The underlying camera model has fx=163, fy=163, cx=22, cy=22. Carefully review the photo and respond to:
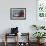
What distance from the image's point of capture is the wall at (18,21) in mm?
7133

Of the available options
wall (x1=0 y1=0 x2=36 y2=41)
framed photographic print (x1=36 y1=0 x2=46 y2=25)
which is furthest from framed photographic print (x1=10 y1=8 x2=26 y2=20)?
framed photographic print (x1=36 y1=0 x2=46 y2=25)

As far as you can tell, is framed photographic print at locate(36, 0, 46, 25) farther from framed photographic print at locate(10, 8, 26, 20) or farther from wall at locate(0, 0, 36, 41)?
framed photographic print at locate(10, 8, 26, 20)

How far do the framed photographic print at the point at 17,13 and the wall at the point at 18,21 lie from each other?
13cm

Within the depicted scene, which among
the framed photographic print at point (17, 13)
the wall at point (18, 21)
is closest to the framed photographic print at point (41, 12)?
the wall at point (18, 21)

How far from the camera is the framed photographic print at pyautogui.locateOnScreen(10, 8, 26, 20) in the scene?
282 inches

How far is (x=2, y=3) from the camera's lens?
7.12 metres

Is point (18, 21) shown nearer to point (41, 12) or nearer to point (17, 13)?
point (17, 13)

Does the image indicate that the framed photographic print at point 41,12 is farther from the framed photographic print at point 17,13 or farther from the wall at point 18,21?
the framed photographic print at point 17,13

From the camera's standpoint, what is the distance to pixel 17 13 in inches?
282

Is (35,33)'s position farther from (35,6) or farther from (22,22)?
(35,6)

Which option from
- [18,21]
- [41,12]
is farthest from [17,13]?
[41,12]

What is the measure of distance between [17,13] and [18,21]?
356mm

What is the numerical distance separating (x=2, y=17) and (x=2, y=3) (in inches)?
24.1

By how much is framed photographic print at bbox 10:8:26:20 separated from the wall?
0.43 feet
